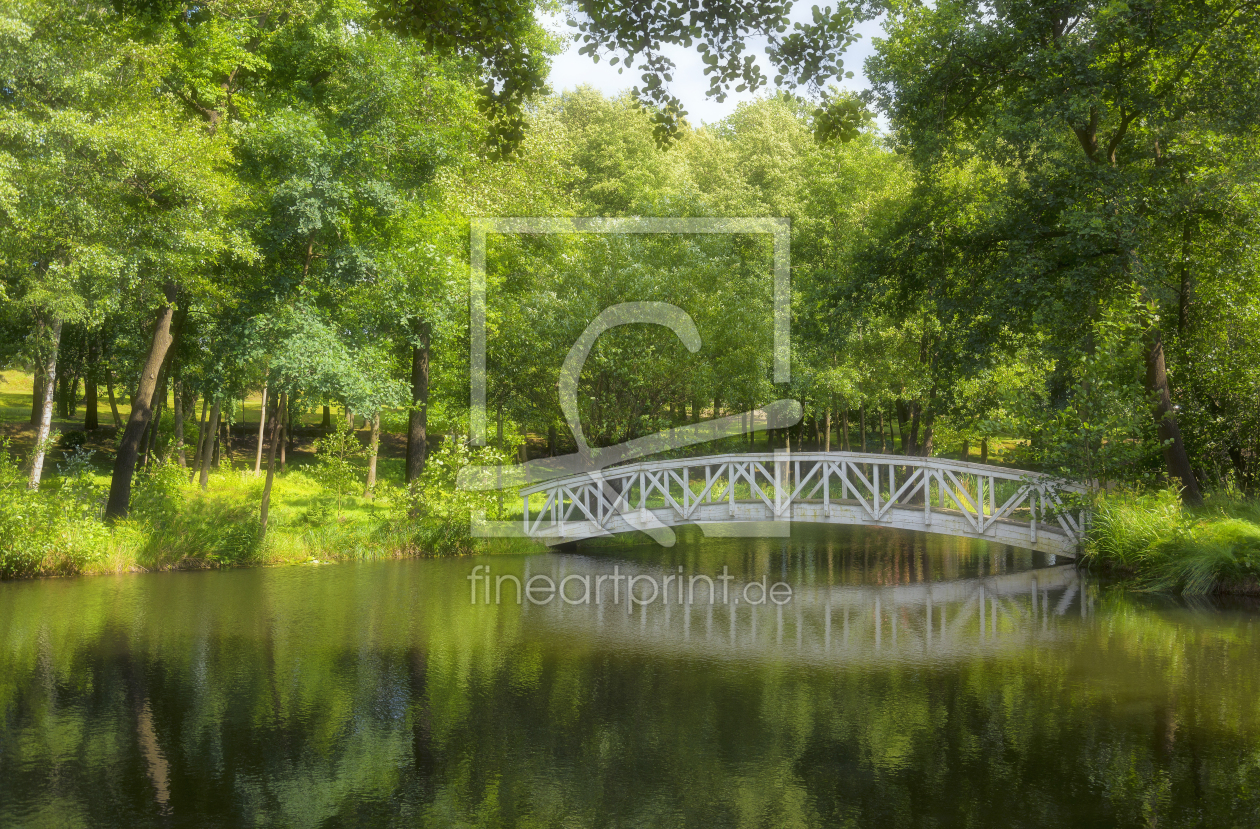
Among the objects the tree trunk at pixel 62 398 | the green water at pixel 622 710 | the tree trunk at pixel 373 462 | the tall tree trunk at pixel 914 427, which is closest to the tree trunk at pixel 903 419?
the tall tree trunk at pixel 914 427

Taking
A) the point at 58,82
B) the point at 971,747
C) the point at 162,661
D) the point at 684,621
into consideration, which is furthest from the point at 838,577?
the point at 58,82

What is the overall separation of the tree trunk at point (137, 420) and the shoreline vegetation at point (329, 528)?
37 centimetres

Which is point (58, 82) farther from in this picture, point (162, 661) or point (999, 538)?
point (999, 538)

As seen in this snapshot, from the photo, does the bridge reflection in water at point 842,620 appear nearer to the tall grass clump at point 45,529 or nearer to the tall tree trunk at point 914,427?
the tall grass clump at point 45,529

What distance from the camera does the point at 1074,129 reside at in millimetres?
17391

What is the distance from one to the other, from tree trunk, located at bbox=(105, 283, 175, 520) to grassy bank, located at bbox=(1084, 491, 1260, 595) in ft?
59.6

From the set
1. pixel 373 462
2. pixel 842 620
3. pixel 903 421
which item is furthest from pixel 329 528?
pixel 903 421

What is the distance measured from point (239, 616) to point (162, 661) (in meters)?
2.53

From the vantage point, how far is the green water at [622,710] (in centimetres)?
625

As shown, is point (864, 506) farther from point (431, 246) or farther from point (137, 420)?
point (137, 420)

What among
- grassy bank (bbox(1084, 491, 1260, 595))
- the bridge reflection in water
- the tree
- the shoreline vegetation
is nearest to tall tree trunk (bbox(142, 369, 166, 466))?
the shoreline vegetation

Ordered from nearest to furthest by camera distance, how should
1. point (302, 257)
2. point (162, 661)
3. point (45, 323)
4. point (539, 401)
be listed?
point (162, 661), point (302, 257), point (45, 323), point (539, 401)

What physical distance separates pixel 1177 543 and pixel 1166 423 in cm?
318

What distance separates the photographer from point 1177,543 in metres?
14.3
